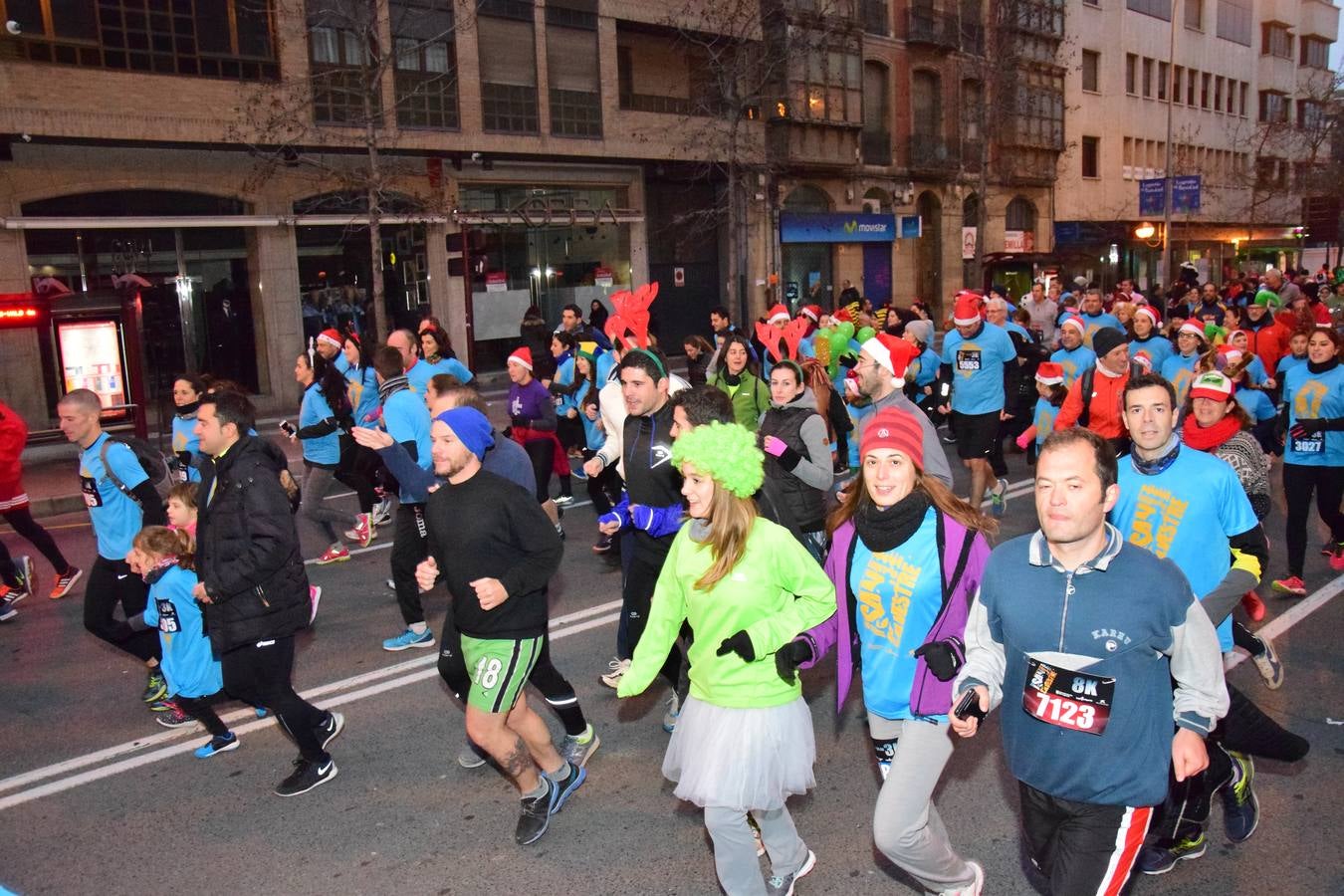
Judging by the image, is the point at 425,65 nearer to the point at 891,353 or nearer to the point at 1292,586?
the point at 891,353

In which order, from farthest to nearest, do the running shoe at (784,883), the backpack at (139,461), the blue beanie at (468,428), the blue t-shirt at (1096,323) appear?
1. the blue t-shirt at (1096,323)
2. the backpack at (139,461)
3. the blue beanie at (468,428)
4. the running shoe at (784,883)

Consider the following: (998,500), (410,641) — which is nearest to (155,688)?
(410,641)

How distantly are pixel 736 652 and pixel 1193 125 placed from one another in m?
55.1

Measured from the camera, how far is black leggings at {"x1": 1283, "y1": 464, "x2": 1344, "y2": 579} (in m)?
7.31

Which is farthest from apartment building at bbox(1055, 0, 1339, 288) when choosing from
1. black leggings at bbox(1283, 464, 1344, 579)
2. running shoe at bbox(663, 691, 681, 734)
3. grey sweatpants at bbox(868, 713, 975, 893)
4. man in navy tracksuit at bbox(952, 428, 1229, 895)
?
man in navy tracksuit at bbox(952, 428, 1229, 895)

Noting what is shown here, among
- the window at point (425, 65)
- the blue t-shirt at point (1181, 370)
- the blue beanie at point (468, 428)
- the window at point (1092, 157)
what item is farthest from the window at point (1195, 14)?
the blue beanie at point (468, 428)

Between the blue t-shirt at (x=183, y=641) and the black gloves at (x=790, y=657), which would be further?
the blue t-shirt at (x=183, y=641)

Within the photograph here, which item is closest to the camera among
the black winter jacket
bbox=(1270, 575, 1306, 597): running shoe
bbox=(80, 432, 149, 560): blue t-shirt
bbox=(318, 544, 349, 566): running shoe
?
the black winter jacket

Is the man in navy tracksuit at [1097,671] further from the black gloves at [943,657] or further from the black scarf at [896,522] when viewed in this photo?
the black scarf at [896,522]

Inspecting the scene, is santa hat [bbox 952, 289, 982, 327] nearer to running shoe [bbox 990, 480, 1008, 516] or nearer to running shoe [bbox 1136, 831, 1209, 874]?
running shoe [bbox 990, 480, 1008, 516]

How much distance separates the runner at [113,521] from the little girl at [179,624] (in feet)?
3.16

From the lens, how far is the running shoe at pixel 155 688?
6.27m

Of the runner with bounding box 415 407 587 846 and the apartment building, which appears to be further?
the apartment building

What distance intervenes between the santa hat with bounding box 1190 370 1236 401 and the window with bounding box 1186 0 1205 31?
170 ft
